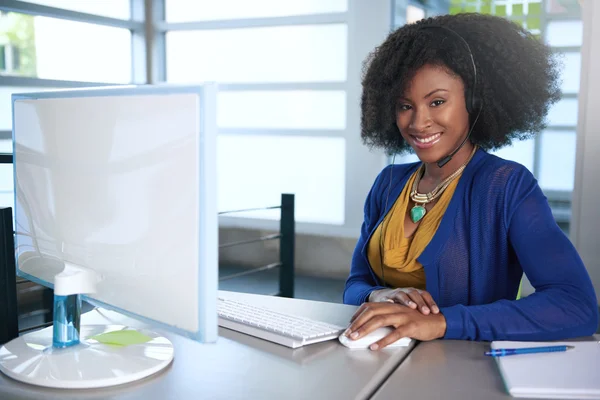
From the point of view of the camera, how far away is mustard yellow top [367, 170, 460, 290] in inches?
61.1

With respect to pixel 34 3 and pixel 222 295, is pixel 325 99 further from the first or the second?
pixel 222 295

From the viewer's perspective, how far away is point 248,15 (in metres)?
4.95

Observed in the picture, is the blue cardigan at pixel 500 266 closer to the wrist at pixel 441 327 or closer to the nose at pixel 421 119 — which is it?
the wrist at pixel 441 327

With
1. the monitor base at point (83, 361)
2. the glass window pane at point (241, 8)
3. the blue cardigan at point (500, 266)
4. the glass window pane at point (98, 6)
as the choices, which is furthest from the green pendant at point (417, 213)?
the glass window pane at point (98, 6)

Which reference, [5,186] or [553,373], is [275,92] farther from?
[553,373]

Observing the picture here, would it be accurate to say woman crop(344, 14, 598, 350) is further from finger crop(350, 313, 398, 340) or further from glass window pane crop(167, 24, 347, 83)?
glass window pane crop(167, 24, 347, 83)

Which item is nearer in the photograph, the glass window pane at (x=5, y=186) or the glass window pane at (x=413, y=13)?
the glass window pane at (x=5, y=186)

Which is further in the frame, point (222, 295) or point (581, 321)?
point (222, 295)

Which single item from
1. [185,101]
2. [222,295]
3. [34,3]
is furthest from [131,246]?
[34,3]

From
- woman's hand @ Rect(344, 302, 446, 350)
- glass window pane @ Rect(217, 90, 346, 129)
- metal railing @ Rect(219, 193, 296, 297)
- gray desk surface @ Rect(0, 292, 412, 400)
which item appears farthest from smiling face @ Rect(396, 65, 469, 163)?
glass window pane @ Rect(217, 90, 346, 129)

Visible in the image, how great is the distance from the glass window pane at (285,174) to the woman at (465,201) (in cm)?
294

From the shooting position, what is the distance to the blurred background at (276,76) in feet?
13.5

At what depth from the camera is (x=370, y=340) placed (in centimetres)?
112

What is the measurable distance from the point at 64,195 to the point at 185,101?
0.33 metres
